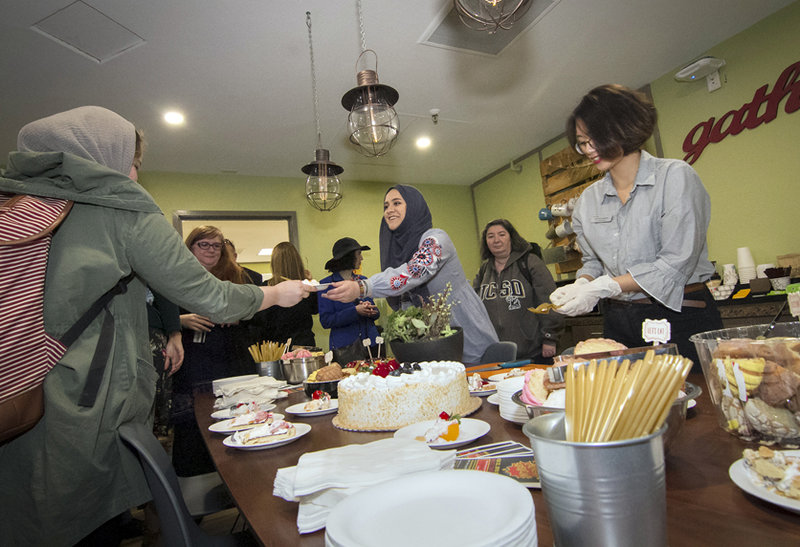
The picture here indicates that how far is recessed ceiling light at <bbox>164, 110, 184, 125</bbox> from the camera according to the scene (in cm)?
397

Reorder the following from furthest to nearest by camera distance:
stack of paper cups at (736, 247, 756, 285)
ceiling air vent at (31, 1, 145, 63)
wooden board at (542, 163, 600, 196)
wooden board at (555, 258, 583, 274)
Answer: wooden board at (555, 258, 583, 274) → wooden board at (542, 163, 600, 196) → stack of paper cups at (736, 247, 756, 285) → ceiling air vent at (31, 1, 145, 63)

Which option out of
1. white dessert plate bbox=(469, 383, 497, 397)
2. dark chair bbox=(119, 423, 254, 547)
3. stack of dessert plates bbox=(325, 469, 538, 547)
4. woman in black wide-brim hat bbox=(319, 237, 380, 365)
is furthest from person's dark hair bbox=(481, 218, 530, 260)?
stack of dessert plates bbox=(325, 469, 538, 547)

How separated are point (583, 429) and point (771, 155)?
431 centimetres

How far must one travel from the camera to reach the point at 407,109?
14.6ft

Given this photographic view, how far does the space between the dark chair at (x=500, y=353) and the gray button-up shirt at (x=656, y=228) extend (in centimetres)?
61

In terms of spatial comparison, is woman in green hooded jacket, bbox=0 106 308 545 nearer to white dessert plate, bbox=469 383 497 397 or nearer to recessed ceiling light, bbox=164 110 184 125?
white dessert plate, bbox=469 383 497 397

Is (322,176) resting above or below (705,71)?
below

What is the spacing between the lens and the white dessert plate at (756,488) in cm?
48

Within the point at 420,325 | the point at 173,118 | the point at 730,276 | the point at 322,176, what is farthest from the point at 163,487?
the point at 730,276

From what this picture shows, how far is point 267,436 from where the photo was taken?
1.14 meters

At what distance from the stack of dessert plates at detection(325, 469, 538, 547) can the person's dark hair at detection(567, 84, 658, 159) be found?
4.96 ft

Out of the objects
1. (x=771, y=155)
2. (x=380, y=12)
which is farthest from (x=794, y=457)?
(x=771, y=155)

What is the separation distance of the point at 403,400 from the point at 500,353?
1199mm

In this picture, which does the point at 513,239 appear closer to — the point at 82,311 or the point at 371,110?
the point at 371,110
